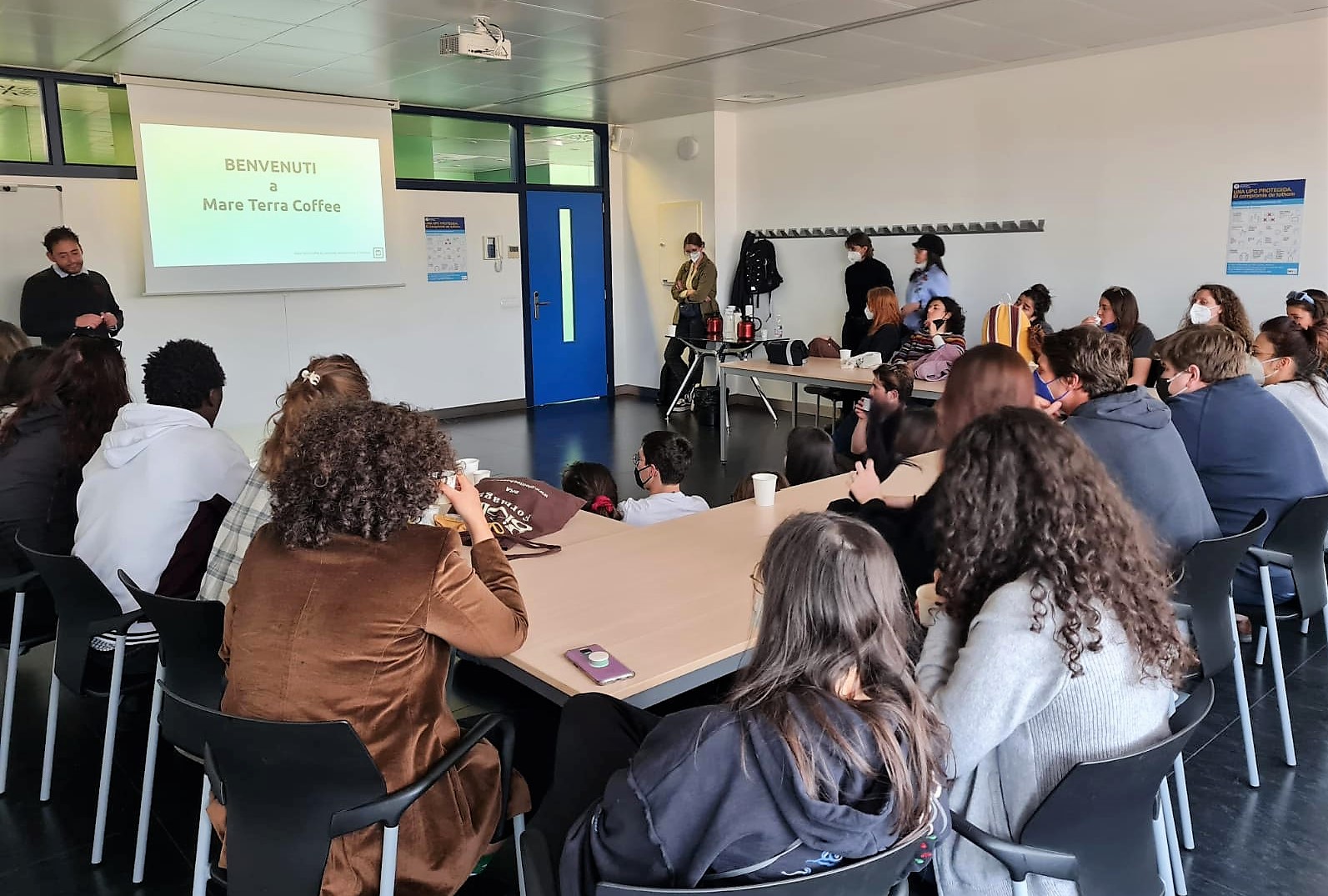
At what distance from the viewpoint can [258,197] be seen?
7684 mm

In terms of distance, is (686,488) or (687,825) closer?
(687,825)

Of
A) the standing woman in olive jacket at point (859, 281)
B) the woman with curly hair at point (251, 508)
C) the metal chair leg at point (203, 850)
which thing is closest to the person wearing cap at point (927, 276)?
the standing woman in olive jacket at point (859, 281)

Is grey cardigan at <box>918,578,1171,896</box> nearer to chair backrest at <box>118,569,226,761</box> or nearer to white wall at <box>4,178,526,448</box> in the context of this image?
chair backrest at <box>118,569,226,761</box>

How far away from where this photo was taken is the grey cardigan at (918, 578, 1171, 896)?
1.52m

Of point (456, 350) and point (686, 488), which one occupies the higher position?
point (456, 350)

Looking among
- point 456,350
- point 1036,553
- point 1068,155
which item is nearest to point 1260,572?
point 1036,553

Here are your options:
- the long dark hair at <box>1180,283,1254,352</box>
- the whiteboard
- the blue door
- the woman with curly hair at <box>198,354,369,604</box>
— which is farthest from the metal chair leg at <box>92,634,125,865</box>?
the blue door

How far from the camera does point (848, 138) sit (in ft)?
27.3

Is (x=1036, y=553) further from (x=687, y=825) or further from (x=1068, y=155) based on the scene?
(x=1068, y=155)

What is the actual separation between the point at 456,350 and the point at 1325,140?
6762mm

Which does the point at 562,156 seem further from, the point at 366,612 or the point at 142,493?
the point at 366,612

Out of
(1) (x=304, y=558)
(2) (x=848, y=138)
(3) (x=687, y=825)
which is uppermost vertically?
(2) (x=848, y=138)

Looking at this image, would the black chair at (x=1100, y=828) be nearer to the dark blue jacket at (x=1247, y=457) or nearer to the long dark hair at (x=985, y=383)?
the long dark hair at (x=985, y=383)

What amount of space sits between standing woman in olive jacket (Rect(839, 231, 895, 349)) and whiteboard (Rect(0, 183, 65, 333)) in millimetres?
5914
